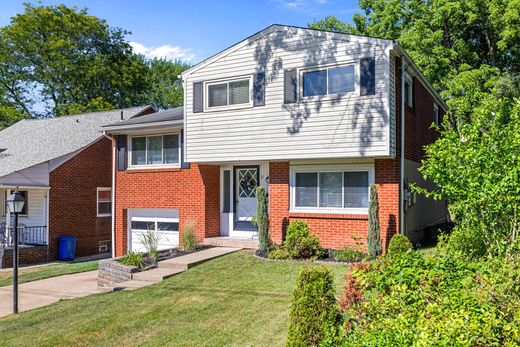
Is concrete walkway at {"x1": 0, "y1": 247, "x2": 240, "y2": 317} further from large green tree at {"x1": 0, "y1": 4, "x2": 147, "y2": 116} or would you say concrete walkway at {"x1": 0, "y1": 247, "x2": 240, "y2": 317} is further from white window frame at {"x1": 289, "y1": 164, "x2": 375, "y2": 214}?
large green tree at {"x1": 0, "y1": 4, "x2": 147, "y2": 116}

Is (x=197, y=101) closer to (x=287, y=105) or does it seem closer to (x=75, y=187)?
(x=287, y=105)

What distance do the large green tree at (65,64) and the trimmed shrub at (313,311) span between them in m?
33.2

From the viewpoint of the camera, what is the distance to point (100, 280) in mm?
11648

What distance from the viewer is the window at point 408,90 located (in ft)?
42.2

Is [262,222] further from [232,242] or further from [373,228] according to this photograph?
[373,228]

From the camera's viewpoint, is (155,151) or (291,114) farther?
(155,151)

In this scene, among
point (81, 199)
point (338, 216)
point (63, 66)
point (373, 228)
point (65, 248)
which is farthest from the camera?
point (63, 66)

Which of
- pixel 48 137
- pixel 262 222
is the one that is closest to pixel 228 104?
A: pixel 262 222

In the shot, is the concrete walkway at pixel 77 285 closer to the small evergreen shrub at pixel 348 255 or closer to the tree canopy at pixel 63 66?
the small evergreen shrub at pixel 348 255

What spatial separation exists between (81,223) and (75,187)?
1.61 meters

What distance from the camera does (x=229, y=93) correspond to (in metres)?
13.3

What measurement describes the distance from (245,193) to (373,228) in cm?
512

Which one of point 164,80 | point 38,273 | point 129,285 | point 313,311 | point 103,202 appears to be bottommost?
point 38,273

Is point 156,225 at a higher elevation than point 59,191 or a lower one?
lower
